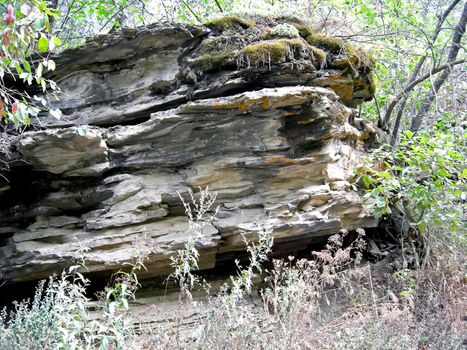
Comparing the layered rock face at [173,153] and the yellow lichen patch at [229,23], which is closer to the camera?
the layered rock face at [173,153]

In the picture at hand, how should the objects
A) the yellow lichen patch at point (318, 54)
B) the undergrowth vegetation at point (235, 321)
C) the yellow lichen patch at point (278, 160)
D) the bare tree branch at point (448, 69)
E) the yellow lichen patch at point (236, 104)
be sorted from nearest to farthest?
1. the undergrowth vegetation at point (235, 321)
2. the yellow lichen patch at point (236, 104)
3. the yellow lichen patch at point (278, 160)
4. the yellow lichen patch at point (318, 54)
5. the bare tree branch at point (448, 69)

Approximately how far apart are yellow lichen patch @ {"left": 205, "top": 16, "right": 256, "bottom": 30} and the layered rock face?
26 millimetres

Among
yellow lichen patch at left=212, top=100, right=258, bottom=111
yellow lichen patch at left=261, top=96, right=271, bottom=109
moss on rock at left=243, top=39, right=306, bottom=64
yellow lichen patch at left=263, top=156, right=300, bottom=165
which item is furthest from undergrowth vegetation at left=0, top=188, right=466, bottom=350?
moss on rock at left=243, top=39, right=306, bottom=64

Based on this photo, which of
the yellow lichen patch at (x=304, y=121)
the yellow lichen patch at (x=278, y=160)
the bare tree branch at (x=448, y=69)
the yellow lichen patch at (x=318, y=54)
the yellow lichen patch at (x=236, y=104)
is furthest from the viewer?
the bare tree branch at (x=448, y=69)

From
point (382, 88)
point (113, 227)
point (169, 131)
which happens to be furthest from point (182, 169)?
point (382, 88)

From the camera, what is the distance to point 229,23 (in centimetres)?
558

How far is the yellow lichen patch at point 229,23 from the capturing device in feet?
18.2

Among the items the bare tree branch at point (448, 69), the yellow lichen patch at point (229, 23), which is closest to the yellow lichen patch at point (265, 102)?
the yellow lichen patch at point (229, 23)

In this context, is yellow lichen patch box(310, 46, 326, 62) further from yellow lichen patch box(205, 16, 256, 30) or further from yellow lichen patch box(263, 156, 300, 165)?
yellow lichen patch box(263, 156, 300, 165)

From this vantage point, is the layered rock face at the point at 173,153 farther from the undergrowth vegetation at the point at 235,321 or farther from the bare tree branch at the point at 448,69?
the bare tree branch at the point at 448,69

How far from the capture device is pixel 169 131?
499cm

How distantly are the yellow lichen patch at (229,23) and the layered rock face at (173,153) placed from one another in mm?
26

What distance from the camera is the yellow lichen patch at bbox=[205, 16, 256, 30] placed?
5.55 metres

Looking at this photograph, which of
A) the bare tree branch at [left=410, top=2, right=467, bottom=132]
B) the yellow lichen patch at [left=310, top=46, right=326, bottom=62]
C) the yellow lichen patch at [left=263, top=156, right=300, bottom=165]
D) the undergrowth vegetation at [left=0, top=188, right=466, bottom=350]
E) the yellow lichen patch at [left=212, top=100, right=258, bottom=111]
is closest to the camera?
the undergrowth vegetation at [left=0, top=188, right=466, bottom=350]
